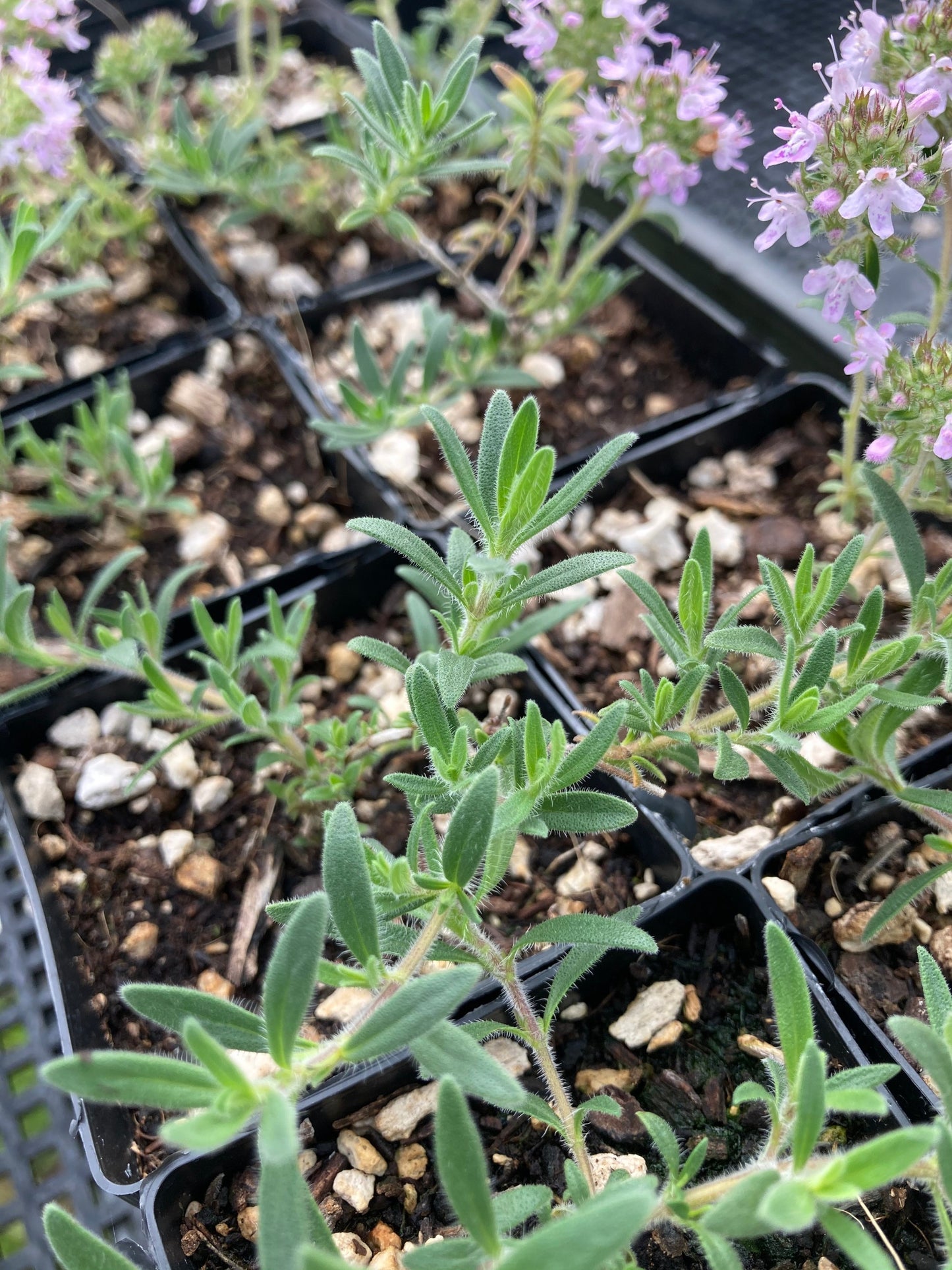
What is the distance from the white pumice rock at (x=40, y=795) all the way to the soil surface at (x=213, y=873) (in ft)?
0.06

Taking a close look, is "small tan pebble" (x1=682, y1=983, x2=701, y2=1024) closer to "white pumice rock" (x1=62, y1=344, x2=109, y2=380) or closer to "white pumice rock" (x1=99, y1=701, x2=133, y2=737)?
"white pumice rock" (x1=99, y1=701, x2=133, y2=737)

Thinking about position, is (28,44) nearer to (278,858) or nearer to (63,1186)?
(278,858)

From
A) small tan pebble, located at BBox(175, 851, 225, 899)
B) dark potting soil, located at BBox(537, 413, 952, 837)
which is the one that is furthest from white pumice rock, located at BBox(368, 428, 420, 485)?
small tan pebble, located at BBox(175, 851, 225, 899)

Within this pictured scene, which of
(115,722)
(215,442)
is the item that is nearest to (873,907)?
(115,722)

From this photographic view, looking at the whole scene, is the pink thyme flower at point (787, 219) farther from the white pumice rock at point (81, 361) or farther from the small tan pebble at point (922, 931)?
the white pumice rock at point (81, 361)

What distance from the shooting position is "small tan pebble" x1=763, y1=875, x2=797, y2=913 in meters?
1.40

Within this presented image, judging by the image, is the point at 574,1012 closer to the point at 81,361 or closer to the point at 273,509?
the point at 273,509

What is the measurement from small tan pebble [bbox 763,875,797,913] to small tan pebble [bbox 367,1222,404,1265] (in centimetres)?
65

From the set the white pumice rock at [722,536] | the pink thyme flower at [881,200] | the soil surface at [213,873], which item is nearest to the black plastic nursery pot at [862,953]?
the soil surface at [213,873]

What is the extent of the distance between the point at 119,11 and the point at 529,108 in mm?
2317

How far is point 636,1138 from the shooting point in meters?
1.25

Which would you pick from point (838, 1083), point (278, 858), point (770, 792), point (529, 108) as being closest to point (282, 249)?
point (529, 108)

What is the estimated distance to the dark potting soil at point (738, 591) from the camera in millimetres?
1613

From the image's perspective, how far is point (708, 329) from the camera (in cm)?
229
